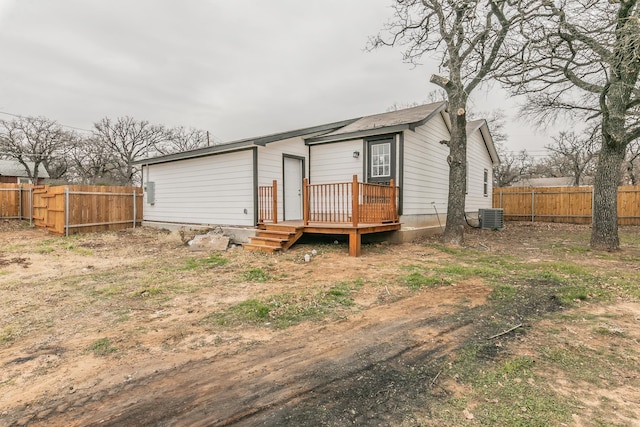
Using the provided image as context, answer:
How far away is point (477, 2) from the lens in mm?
6676

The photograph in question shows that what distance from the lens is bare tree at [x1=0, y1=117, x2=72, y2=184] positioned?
2700 cm

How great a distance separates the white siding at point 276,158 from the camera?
357 inches

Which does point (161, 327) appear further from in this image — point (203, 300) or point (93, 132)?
point (93, 132)

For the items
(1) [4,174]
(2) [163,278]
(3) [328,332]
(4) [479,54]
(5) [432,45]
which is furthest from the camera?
(1) [4,174]

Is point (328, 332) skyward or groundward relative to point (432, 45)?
groundward

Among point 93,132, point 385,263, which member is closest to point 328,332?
point 385,263

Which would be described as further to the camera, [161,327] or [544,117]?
[544,117]

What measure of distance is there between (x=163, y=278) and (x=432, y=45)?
31.5 ft

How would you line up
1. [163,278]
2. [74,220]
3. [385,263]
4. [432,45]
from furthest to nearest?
[74,220] → [432,45] → [385,263] → [163,278]

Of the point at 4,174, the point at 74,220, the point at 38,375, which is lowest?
the point at 38,375

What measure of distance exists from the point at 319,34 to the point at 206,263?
934cm

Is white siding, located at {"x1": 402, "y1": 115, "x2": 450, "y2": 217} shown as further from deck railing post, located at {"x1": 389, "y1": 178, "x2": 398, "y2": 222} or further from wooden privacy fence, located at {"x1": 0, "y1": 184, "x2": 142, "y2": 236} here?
wooden privacy fence, located at {"x1": 0, "y1": 184, "x2": 142, "y2": 236}

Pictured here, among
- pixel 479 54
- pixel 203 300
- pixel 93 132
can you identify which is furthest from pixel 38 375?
pixel 93 132

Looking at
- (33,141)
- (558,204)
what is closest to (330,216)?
(558,204)
